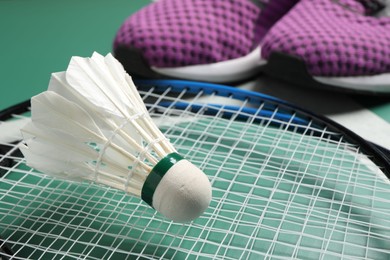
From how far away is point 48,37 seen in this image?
1.49 meters

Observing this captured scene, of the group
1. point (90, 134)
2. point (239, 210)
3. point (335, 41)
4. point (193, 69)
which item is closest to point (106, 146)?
point (90, 134)

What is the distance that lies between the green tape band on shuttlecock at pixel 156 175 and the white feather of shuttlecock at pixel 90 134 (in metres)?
0.02

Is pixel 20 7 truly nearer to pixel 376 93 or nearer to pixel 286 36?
pixel 286 36

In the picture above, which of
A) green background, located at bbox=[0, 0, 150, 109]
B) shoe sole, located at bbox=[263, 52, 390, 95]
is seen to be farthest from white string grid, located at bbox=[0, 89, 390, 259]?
green background, located at bbox=[0, 0, 150, 109]

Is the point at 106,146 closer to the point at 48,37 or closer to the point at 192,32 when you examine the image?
the point at 192,32

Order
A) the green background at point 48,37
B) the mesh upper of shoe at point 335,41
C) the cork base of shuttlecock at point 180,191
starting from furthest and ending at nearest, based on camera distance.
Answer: the green background at point 48,37 → the mesh upper of shoe at point 335,41 → the cork base of shuttlecock at point 180,191

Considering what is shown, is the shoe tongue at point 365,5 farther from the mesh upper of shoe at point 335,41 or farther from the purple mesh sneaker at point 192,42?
the purple mesh sneaker at point 192,42

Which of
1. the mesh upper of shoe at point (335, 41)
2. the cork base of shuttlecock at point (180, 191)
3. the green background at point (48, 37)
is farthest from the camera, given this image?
the green background at point (48, 37)

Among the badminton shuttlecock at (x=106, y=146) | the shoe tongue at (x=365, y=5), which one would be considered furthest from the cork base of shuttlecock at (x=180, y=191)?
the shoe tongue at (x=365, y=5)

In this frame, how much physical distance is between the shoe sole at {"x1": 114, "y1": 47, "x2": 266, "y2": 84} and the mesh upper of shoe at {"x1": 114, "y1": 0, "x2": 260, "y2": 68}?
11 mm

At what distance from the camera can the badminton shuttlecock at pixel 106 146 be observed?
0.74 m

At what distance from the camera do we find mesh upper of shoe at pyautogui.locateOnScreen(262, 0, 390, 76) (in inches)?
45.8

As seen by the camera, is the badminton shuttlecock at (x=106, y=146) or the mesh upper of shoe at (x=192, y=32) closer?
the badminton shuttlecock at (x=106, y=146)

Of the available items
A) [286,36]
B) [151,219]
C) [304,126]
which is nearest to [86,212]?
[151,219]
